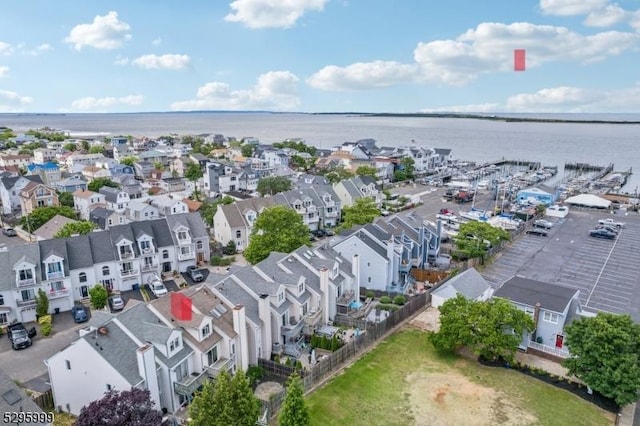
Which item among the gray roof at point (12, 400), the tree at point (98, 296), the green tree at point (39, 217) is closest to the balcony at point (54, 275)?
the tree at point (98, 296)

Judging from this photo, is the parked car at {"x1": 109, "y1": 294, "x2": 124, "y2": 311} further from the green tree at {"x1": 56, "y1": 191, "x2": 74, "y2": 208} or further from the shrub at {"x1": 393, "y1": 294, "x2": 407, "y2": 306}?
the green tree at {"x1": 56, "y1": 191, "x2": 74, "y2": 208}

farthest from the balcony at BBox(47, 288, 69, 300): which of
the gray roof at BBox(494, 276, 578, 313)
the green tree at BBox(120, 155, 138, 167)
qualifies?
the green tree at BBox(120, 155, 138, 167)

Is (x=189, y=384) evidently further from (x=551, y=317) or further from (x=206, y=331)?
(x=551, y=317)

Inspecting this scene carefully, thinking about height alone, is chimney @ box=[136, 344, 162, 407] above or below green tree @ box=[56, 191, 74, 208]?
below

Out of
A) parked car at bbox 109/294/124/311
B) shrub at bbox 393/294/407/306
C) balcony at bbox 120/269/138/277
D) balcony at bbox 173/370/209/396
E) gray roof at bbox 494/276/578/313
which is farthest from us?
balcony at bbox 120/269/138/277

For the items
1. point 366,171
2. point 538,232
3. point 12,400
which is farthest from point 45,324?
point 366,171

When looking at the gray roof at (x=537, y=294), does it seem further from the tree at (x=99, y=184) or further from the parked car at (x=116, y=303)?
the tree at (x=99, y=184)

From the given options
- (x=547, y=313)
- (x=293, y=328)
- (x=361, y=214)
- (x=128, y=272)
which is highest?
(x=361, y=214)
